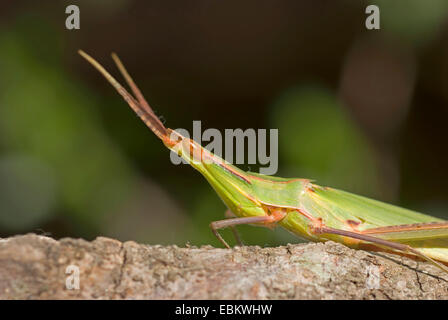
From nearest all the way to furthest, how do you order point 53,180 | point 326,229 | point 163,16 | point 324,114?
1. point 326,229
2. point 53,180
3. point 324,114
4. point 163,16

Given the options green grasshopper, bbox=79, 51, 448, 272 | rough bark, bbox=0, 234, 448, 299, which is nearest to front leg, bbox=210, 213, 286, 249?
green grasshopper, bbox=79, 51, 448, 272

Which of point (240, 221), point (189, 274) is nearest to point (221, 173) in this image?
point (240, 221)

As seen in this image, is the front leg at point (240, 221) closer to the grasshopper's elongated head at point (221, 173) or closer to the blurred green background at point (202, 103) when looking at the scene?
the grasshopper's elongated head at point (221, 173)

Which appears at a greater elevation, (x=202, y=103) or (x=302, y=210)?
(x=202, y=103)

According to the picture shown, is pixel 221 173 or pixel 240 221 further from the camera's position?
pixel 221 173

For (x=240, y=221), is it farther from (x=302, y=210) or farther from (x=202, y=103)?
(x=202, y=103)

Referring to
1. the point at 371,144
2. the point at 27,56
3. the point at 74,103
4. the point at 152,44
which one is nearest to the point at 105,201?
the point at 74,103

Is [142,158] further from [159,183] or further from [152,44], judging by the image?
[152,44]
